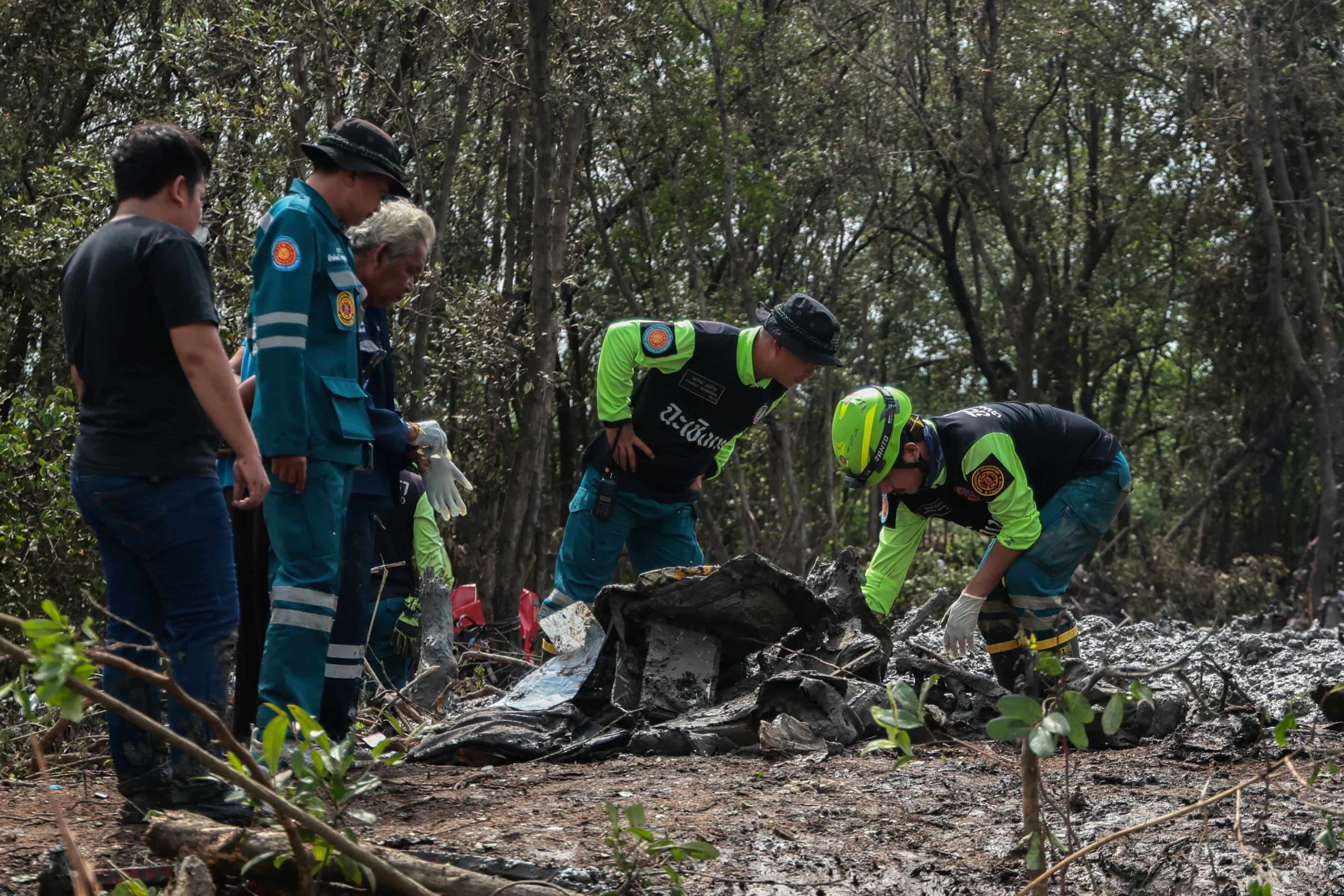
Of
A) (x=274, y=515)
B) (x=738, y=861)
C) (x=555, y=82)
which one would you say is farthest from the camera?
(x=555, y=82)

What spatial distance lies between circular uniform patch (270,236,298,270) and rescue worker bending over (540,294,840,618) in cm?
196

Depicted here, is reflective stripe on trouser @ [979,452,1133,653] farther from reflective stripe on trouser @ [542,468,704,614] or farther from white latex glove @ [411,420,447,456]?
white latex glove @ [411,420,447,456]

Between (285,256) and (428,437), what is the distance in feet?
3.36

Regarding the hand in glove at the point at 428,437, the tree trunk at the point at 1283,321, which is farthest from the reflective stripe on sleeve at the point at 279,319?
the tree trunk at the point at 1283,321

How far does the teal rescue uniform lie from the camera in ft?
12.5

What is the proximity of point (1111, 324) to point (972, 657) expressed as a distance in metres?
12.0

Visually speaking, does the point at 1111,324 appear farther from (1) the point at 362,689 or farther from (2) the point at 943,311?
(1) the point at 362,689

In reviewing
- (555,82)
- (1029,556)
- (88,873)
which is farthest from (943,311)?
(88,873)

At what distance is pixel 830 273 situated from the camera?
15.8 m

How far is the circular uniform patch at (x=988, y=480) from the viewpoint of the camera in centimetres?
506

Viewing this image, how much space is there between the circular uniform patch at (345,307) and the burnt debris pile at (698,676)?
1.51 metres

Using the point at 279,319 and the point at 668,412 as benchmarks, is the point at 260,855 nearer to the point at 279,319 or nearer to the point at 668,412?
the point at 279,319

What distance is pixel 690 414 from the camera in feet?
18.7

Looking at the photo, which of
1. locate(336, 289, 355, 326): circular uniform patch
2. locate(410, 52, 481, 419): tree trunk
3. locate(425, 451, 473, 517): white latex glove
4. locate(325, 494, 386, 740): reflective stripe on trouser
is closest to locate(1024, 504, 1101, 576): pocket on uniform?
locate(425, 451, 473, 517): white latex glove
